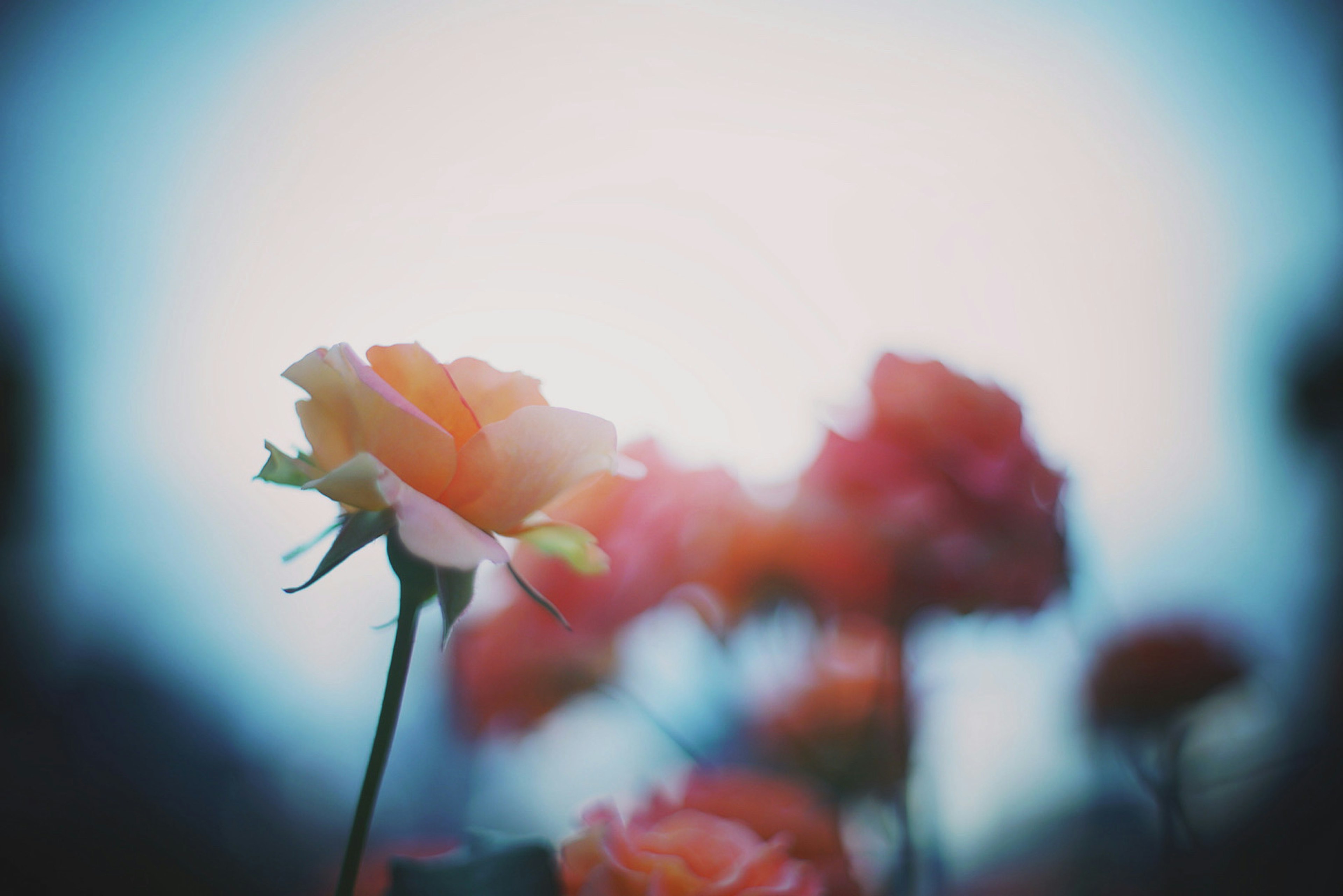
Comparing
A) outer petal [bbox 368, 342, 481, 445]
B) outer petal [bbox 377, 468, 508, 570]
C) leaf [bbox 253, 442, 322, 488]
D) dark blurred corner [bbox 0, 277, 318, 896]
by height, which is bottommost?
dark blurred corner [bbox 0, 277, 318, 896]

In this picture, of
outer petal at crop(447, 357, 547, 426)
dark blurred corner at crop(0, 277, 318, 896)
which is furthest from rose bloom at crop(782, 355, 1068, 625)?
dark blurred corner at crop(0, 277, 318, 896)

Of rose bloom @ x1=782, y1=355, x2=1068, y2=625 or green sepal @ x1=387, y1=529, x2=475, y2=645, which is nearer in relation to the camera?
green sepal @ x1=387, y1=529, x2=475, y2=645

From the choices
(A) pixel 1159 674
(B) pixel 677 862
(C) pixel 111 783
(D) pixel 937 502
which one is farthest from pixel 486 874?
(C) pixel 111 783

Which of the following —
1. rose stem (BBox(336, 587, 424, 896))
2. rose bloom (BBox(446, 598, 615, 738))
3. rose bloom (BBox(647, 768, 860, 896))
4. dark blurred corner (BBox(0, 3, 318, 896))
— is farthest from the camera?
dark blurred corner (BBox(0, 3, 318, 896))

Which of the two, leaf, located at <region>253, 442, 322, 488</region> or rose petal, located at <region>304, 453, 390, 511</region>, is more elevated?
leaf, located at <region>253, 442, 322, 488</region>

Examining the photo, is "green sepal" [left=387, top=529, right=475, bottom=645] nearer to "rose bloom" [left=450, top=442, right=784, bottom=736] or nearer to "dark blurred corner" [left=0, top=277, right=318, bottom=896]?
"rose bloom" [left=450, top=442, right=784, bottom=736]

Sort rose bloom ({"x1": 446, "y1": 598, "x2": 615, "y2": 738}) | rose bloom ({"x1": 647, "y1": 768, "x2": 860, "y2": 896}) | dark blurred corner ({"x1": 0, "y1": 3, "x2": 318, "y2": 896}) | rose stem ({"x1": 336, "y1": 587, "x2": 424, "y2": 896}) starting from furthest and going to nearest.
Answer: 1. dark blurred corner ({"x1": 0, "y1": 3, "x2": 318, "y2": 896})
2. rose bloom ({"x1": 446, "y1": 598, "x2": 615, "y2": 738})
3. rose bloom ({"x1": 647, "y1": 768, "x2": 860, "y2": 896})
4. rose stem ({"x1": 336, "y1": 587, "x2": 424, "y2": 896})

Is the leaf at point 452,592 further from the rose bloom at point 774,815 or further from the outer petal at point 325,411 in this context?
the rose bloom at point 774,815

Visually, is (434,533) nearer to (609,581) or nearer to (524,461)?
(524,461)
